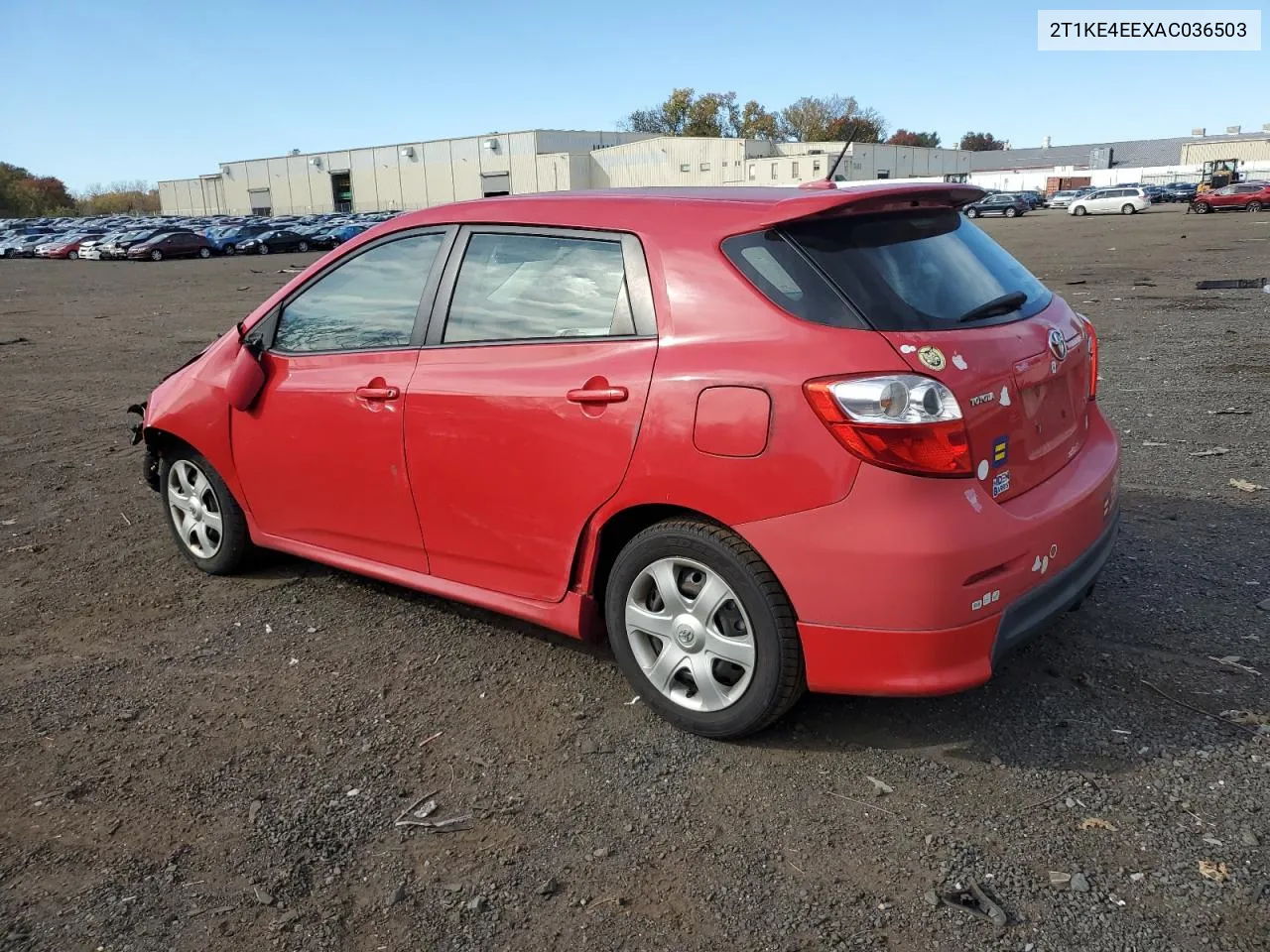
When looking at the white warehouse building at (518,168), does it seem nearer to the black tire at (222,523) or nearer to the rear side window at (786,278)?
the black tire at (222,523)

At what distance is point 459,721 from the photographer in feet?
11.8

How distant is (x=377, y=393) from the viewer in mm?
3947

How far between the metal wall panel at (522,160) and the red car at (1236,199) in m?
49.8

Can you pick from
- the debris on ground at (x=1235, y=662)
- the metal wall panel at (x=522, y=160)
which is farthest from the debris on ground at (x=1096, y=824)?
the metal wall panel at (x=522, y=160)

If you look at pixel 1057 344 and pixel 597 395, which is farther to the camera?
pixel 1057 344

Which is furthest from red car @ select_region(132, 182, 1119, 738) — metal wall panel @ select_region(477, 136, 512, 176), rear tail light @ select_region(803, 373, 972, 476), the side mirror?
metal wall panel @ select_region(477, 136, 512, 176)

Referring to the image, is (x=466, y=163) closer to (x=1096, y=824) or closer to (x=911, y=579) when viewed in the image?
(x=911, y=579)

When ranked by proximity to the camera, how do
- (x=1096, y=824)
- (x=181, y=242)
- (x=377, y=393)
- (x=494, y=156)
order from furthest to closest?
1. (x=494, y=156)
2. (x=181, y=242)
3. (x=377, y=393)
4. (x=1096, y=824)

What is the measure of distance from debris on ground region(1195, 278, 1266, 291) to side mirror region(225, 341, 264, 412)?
15.3 meters

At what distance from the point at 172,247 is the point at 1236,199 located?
50261mm

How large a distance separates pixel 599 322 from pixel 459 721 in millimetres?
1461

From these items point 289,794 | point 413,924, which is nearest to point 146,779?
point 289,794

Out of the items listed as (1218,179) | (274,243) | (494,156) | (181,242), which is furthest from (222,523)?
(494,156)

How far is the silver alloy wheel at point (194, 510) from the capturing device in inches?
194
